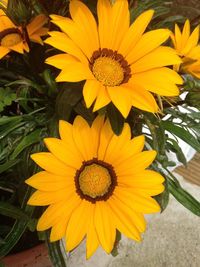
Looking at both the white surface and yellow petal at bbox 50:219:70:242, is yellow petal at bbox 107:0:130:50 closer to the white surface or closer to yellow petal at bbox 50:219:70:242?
yellow petal at bbox 50:219:70:242

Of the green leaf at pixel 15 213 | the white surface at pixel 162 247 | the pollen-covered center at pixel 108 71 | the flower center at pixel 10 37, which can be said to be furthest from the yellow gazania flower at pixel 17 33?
the white surface at pixel 162 247

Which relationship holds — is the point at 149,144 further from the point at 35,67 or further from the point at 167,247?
the point at 167,247

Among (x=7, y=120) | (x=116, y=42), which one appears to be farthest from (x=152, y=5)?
(x=7, y=120)

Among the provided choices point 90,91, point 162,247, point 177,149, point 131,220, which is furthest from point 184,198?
point 162,247

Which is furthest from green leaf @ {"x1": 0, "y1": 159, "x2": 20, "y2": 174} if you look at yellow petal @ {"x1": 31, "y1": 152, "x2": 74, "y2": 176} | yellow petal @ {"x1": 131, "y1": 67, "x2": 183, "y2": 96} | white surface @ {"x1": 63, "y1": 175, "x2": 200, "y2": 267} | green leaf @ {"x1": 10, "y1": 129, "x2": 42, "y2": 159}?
white surface @ {"x1": 63, "y1": 175, "x2": 200, "y2": 267}

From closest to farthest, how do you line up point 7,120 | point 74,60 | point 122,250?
1. point 74,60
2. point 7,120
3. point 122,250

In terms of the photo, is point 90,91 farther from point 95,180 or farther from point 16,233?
point 16,233
